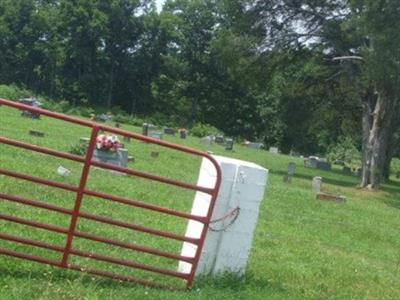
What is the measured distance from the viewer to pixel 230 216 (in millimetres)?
7422

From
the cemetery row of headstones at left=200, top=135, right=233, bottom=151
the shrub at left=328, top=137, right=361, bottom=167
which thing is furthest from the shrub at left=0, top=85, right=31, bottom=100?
the shrub at left=328, top=137, right=361, bottom=167

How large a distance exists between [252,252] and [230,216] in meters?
2.81

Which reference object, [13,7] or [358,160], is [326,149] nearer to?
[358,160]

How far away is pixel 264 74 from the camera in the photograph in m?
37.1

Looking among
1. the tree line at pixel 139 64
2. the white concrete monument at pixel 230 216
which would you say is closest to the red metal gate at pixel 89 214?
the white concrete monument at pixel 230 216

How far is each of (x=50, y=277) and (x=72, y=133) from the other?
23.8 m

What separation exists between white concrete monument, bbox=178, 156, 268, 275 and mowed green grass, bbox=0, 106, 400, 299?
0.21 meters

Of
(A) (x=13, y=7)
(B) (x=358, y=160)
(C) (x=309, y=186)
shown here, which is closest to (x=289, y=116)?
(C) (x=309, y=186)

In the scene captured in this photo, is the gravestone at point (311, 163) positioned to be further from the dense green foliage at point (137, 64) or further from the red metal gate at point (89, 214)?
the red metal gate at point (89, 214)

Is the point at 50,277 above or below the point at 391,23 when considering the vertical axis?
below

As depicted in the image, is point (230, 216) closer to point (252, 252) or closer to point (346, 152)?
point (252, 252)

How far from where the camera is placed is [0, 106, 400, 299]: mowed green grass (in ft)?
21.3

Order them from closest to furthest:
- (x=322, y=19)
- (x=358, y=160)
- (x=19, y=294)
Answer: (x=19, y=294)
(x=322, y=19)
(x=358, y=160)

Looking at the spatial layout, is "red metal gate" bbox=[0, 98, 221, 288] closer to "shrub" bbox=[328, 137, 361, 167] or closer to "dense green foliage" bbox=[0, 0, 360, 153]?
"shrub" bbox=[328, 137, 361, 167]
